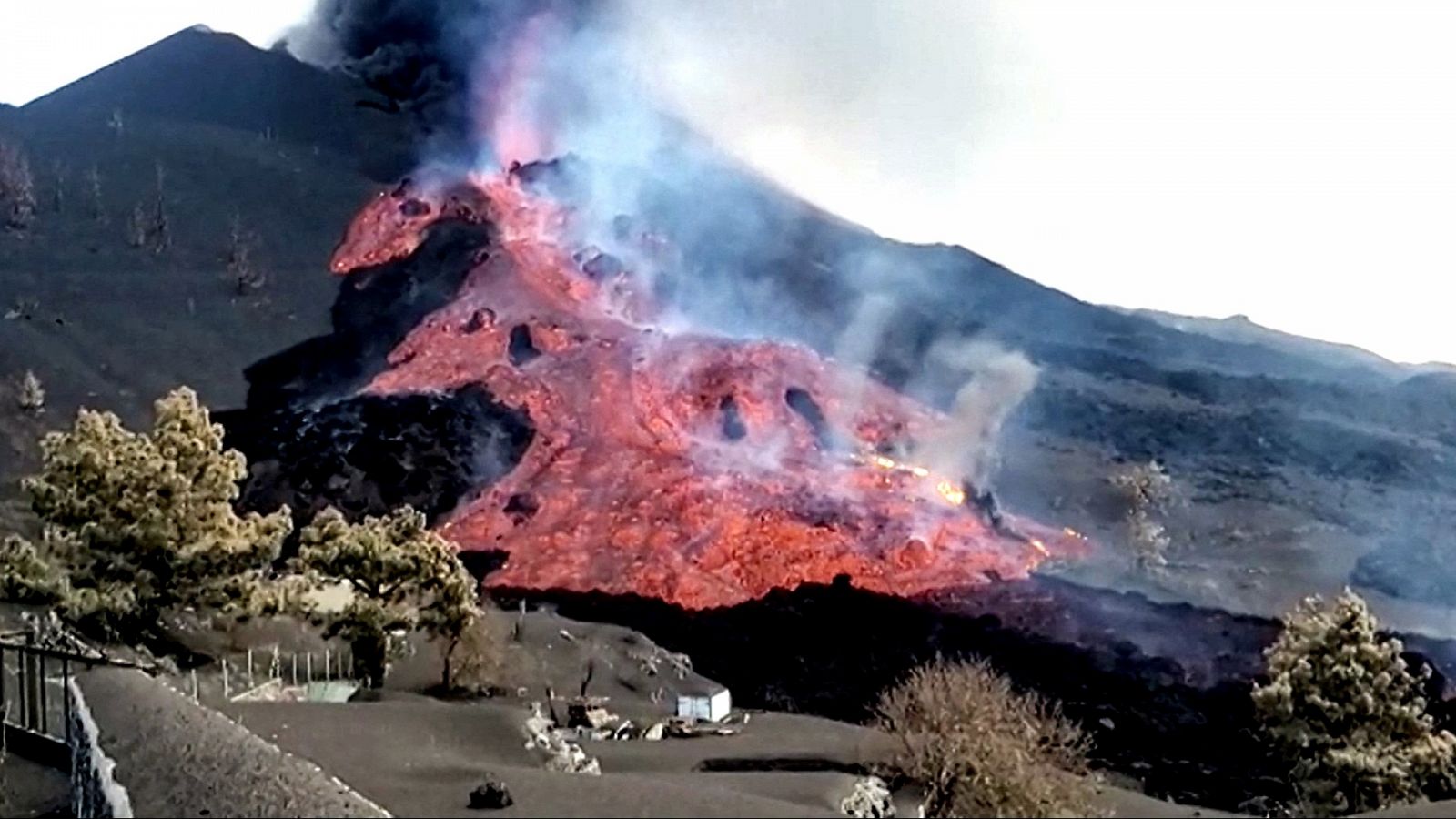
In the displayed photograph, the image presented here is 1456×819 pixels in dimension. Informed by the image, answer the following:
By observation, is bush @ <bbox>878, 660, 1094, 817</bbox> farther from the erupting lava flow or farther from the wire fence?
the erupting lava flow

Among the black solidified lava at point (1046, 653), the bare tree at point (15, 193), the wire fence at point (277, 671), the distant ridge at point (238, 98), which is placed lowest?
the black solidified lava at point (1046, 653)

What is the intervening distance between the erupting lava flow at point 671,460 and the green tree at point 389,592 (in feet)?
78.3

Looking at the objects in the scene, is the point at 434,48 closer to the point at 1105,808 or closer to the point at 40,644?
the point at 40,644

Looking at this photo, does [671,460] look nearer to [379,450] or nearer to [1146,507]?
[379,450]

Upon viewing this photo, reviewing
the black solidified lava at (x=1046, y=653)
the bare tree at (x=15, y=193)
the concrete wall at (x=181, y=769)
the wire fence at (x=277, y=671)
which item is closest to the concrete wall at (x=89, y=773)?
the concrete wall at (x=181, y=769)

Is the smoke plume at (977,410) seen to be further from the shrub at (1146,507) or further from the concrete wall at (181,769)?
the concrete wall at (181,769)

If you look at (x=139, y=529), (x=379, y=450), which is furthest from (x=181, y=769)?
(x=379, y=450)

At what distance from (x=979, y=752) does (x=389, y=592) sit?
76.9 ft

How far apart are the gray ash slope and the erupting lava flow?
291 inches

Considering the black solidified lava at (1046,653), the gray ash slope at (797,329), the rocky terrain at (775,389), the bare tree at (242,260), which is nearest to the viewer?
the black solidified lava at (1046,653)

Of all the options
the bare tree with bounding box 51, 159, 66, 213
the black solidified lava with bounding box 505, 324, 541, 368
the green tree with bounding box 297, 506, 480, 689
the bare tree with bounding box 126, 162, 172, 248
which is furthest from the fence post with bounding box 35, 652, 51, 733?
the bare tree with bounding box 51, 159, 66, 213

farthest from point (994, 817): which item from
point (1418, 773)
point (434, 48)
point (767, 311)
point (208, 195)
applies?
point (434, 48)

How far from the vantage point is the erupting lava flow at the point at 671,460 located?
6956 centimetres

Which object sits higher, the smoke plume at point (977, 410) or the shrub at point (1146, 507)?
the smoke plume at point (977, 410)
